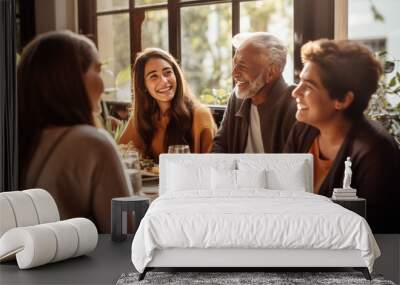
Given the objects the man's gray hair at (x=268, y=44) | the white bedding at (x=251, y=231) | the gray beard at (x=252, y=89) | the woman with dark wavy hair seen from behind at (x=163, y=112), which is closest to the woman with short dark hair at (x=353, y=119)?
the man's gray hair at (x=268, y=44)

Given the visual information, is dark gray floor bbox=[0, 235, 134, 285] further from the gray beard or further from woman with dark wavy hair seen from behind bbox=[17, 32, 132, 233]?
the gray beard

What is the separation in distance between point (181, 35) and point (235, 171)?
5.36 ft

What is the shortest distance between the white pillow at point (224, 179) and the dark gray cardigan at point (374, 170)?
1153mm

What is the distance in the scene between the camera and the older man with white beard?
24.7ft

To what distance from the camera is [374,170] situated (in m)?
7.46

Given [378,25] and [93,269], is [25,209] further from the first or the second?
[378,25]

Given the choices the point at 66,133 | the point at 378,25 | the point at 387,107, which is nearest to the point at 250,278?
the point at 387,107

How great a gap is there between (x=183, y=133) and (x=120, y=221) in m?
1.20

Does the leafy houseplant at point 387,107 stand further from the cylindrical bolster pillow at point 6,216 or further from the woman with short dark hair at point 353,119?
the cylindrical bolster pillow at point 6,216

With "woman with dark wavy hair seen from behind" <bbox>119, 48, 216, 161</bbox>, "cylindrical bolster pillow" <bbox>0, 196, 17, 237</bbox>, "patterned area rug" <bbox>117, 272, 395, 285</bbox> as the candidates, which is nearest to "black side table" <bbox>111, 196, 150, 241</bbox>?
"woman with dark wavy hair seen from behind" <bbox>119, 48, 216, 161</bbox>

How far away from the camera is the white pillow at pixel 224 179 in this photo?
703 centimetres

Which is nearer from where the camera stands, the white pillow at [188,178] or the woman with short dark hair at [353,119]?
the white pillow at [188,178]

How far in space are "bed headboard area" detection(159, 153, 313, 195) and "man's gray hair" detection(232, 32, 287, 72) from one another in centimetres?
100

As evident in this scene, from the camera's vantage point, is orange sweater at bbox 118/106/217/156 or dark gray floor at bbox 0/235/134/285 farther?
orange sweater at bbox 118/106/217/156
